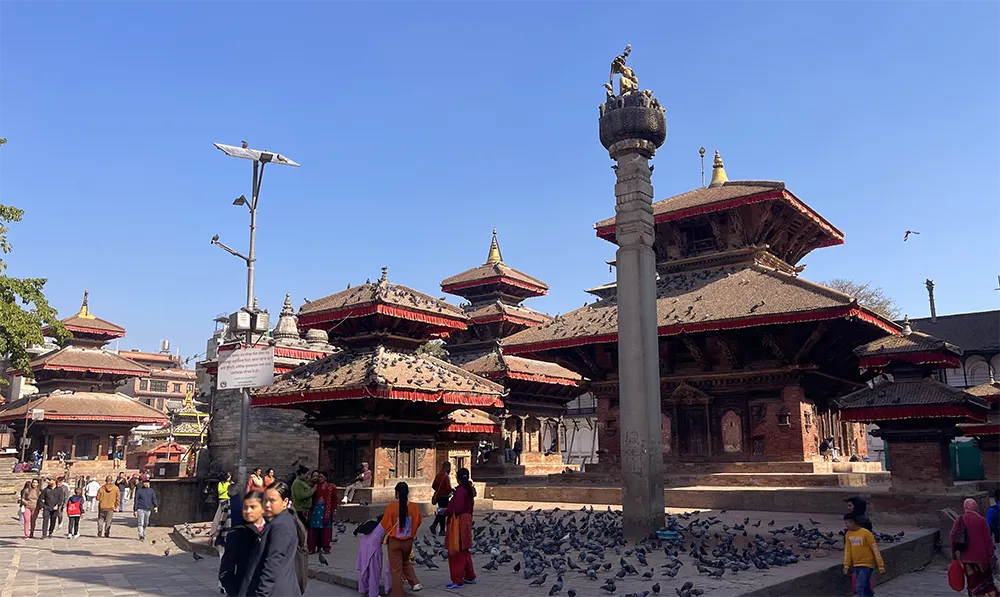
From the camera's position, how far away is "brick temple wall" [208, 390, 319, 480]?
27.4m

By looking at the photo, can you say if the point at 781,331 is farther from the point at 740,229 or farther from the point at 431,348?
the point at 431,348

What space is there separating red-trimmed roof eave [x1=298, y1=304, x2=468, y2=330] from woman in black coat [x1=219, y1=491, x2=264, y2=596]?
593 inches

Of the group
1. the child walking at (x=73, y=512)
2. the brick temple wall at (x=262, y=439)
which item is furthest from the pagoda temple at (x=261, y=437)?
the child walking at (x=73, y=512)

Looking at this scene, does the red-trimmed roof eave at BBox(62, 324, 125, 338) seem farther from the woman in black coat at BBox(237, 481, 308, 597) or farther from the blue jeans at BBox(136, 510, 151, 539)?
the woman in black coat at BBox(237, 481, 308, 597)

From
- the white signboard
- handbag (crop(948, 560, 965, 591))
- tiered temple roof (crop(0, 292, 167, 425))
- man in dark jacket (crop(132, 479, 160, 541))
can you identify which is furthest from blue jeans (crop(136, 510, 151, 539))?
tiered temple roof (crop(0, 292, 167, 425))

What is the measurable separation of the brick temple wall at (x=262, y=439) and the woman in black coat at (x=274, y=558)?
2250 centimetres

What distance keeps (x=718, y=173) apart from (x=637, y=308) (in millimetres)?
15998

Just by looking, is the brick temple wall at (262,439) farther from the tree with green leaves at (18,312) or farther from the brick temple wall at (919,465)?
the brick temple wall at (919,465)

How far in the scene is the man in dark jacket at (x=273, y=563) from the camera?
550cm

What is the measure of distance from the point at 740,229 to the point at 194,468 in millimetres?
22264

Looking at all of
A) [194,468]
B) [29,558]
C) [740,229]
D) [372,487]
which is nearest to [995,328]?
[740,229]

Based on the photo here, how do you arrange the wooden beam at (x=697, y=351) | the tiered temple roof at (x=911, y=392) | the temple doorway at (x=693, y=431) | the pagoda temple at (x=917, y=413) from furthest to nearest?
the temple doorway at (x=693, y=431) → the wooden beam at (x=697, y=351) → the pagoda temple at (x=917, y=413) → the tiered temple roof at (x=911, y=392)

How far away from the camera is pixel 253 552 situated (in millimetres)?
5680

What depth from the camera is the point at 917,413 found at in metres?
16.0
